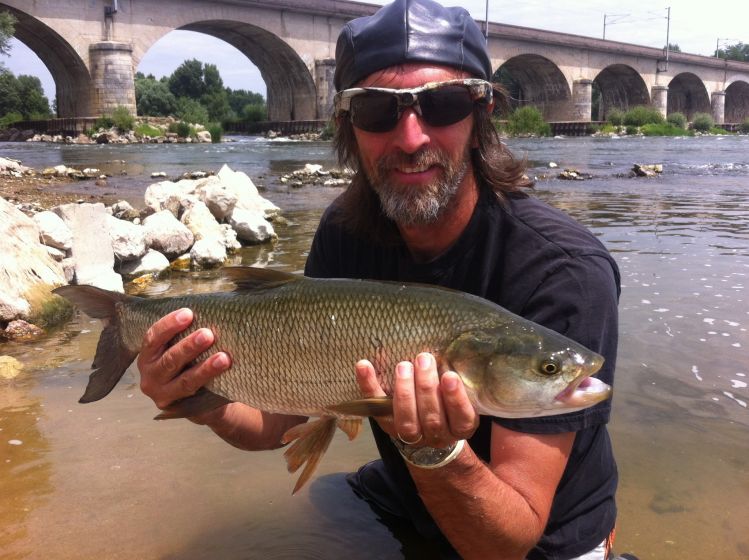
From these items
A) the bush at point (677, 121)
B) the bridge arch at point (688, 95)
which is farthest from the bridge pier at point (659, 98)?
the bush at point (677, 121)

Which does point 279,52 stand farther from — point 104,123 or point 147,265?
point 147,265

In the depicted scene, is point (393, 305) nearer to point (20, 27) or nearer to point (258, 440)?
point (258, 440)

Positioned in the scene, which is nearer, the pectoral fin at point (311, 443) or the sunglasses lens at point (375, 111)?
the pectoral fin at point (311, 443)

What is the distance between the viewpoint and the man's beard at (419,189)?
7.80ft

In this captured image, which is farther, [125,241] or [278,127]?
[278,127]

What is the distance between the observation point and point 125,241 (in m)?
7.29

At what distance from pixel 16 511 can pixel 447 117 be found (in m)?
2.45

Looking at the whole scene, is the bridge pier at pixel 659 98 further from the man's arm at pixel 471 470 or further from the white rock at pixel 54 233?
the man's arm at pixel 471 470

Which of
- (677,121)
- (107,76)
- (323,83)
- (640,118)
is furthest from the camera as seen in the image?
(677,121)

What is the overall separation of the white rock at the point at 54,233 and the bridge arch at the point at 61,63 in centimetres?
3991

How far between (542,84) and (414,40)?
75091 millimetres

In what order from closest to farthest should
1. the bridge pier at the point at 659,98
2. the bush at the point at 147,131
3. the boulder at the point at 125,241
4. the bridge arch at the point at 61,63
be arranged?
the boulder at the point at 125,241
the bush at the point at 147,131
the bridge arch at the point at 61,63
the bridge pier at the point at 659,98

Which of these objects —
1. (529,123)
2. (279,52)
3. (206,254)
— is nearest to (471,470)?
(206,254)

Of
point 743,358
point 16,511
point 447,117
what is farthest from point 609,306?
point 743,358
